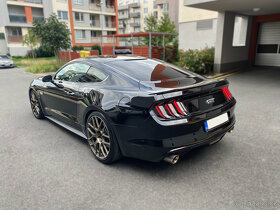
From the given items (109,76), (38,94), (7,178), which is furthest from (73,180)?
(38,94)

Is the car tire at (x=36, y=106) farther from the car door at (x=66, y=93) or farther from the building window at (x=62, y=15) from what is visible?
the building window at (x=62, y=15)

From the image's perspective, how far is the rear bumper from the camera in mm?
2600

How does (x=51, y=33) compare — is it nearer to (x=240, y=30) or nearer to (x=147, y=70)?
(x=240, y=30)

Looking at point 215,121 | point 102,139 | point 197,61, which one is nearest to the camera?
point 215,121

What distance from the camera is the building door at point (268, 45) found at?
44.0ft

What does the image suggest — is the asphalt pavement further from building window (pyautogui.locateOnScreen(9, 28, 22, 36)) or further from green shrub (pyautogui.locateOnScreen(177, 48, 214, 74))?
building window (pyautogui.locateOnScreen(9, 28, 22, 36))

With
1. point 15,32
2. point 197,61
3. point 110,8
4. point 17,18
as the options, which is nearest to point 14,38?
point 15,32

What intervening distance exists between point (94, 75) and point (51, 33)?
14952 millimetres

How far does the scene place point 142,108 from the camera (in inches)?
104

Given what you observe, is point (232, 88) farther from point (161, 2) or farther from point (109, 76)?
point (161, 2)

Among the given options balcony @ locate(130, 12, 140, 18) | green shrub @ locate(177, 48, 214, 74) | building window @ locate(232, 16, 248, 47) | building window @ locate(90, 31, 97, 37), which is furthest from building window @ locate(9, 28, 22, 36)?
balcony @ locate(130, 12, 140, 18)

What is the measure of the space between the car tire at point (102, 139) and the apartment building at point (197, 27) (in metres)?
20.2

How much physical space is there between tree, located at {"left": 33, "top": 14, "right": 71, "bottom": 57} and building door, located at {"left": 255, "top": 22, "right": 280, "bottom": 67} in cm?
1347

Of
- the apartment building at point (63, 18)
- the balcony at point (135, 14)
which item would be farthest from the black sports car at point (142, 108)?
the balcony at point (135, 14)
